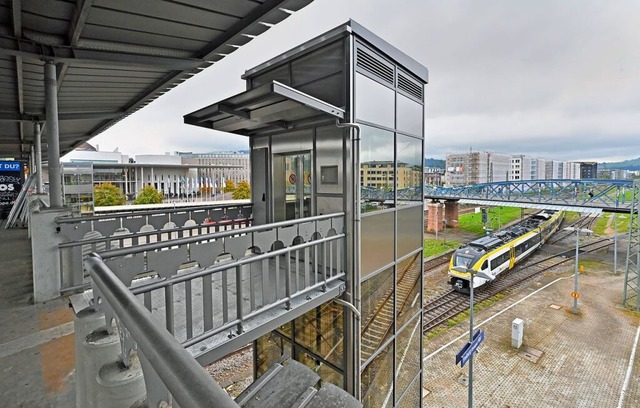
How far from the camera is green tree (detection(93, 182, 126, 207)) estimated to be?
95.3 feet

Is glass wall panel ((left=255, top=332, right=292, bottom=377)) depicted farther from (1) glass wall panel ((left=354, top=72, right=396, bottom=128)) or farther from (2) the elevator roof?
(1) glass wall panel ((left=354, top=72, right=396, bottom=128))

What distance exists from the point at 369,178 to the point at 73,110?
7.85m

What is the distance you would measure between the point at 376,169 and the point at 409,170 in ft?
3.87

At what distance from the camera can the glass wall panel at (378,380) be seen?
486cm

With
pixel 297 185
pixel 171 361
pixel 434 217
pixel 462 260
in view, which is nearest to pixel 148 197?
pixel 434 217

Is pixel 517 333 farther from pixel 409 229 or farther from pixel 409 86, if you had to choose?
pixel 409 86

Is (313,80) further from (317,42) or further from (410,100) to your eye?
(410,100)

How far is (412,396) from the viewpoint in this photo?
6398 mm

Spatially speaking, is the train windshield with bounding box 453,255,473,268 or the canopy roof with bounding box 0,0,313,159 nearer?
the canopy roof with bounding box 0,0,313,159

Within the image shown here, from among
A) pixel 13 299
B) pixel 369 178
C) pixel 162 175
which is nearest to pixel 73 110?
pixel 13 299

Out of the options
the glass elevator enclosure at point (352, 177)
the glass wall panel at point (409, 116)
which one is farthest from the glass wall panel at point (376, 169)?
the glass wall panel at point (409, 116)

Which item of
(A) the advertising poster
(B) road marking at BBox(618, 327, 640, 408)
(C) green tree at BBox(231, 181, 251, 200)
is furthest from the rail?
(C) green tree at BBox(231, 181, 251, 200)

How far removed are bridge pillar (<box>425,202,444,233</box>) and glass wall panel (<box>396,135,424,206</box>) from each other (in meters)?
26.4

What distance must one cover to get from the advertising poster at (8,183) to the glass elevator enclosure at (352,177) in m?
15.6
